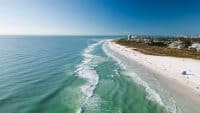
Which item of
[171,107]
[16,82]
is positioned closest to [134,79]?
[171,107]

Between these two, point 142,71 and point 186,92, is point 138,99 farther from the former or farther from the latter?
point 142,71

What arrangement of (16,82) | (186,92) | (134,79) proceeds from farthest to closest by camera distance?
1. (134,79)
2. (16,82)
3. (186,92)

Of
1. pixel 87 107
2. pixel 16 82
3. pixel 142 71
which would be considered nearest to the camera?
pixel 87 107

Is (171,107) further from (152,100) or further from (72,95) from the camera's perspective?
(72,95)

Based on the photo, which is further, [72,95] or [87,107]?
[72,95]

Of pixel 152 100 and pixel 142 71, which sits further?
pixel 142 71

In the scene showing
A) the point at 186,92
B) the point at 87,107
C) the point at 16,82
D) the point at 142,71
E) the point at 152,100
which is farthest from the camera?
the point at 142,71

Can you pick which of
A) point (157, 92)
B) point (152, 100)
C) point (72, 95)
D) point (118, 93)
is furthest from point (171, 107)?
point (72, 95)

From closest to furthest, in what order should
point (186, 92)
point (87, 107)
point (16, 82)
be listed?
1. point (87, 107)
2. point (186, 92)
3. point (16, 82)
